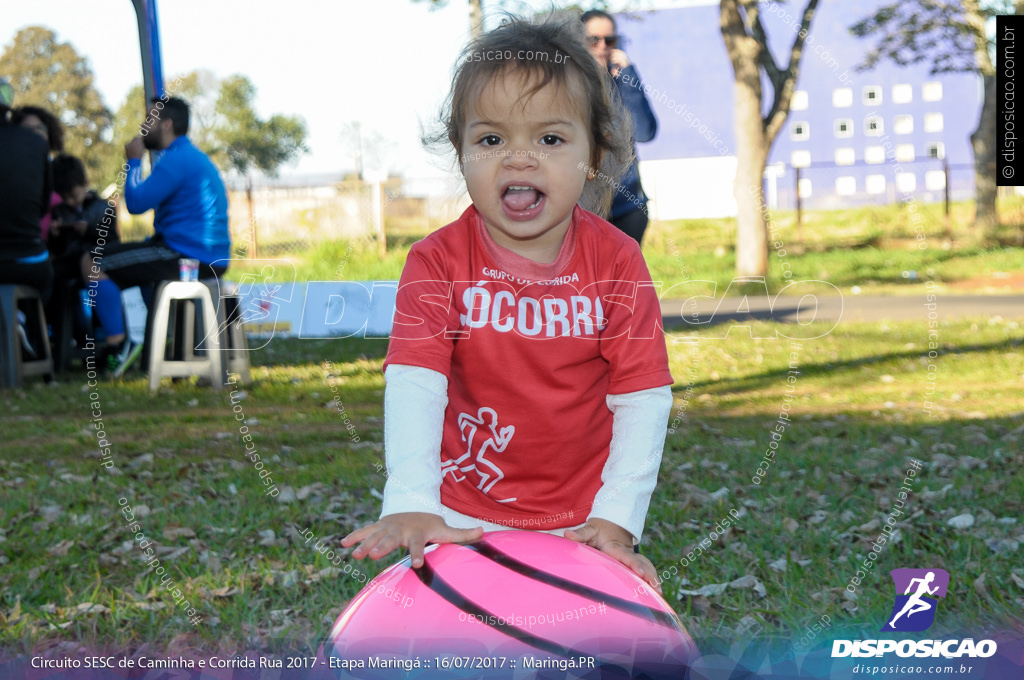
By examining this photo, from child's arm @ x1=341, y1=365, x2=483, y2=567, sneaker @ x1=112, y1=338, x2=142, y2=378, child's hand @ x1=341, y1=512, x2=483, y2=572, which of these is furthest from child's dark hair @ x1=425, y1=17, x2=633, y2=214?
sneaker @ x1=112, y1=338, x2=142, y2=378

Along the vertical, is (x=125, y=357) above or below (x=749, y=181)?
below

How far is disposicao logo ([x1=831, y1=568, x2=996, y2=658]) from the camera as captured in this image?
2.99 meters

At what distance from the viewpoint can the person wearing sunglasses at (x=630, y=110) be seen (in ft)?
17.0

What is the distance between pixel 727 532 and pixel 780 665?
141cm

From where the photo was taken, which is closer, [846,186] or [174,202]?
[174,202]

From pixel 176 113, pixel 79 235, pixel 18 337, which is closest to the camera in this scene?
pixel 176 113

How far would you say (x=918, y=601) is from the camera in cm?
339

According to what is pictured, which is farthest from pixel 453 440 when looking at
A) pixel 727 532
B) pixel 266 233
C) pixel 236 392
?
pixel 266 233

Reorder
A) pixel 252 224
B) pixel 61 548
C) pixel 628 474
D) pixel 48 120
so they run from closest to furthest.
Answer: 1. pixel 628 474
2. pixel 61 548
3. pixel 48 120
4. pixel 252 224

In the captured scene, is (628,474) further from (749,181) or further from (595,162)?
(749,181)

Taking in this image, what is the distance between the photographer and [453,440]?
2.79 metres

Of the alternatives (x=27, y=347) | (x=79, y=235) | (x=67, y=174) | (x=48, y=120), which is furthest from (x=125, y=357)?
(x=48, y=120)

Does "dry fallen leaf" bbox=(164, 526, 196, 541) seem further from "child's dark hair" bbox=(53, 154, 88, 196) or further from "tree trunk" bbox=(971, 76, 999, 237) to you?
"tree trunk" bbox=(971, 76, 999, 237)

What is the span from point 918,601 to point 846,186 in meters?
24.5
